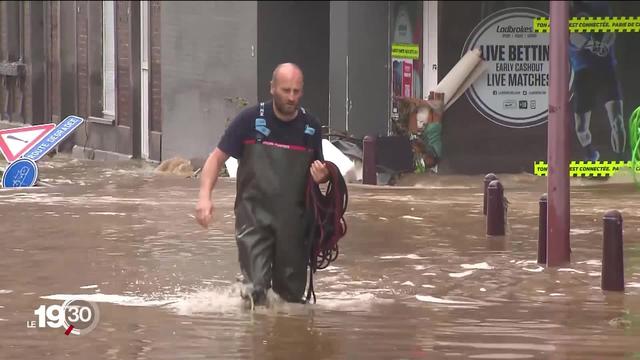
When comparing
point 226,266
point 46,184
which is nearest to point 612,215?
point 226,266

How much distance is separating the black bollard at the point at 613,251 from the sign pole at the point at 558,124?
2.99ft

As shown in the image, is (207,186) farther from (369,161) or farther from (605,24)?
(605,24)

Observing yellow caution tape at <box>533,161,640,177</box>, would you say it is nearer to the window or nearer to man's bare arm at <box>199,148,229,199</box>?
the window

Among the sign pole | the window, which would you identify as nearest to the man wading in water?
the sign pole

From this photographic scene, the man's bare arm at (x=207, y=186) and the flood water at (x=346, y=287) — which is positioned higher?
the man's bare arm at (x=207, y=186)

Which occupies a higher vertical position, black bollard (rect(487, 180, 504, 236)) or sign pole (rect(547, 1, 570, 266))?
sign pole (rect(547, 1, 570, 266))

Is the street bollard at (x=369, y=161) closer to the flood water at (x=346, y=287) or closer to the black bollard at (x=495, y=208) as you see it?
the flood water at (x=346, y=287)

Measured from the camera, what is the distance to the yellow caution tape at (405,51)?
2073 cm

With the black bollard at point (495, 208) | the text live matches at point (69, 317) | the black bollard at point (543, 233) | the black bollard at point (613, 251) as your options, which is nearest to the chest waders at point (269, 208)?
the text live matches at point (69, 317)

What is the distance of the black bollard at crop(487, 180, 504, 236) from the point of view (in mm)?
13242

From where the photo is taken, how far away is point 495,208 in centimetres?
1336

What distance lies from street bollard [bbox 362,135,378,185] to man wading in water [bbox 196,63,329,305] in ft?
32.0

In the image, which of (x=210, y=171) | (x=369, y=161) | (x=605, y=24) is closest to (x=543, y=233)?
(x=210, y=171)

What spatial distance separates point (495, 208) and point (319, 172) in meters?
4.62
